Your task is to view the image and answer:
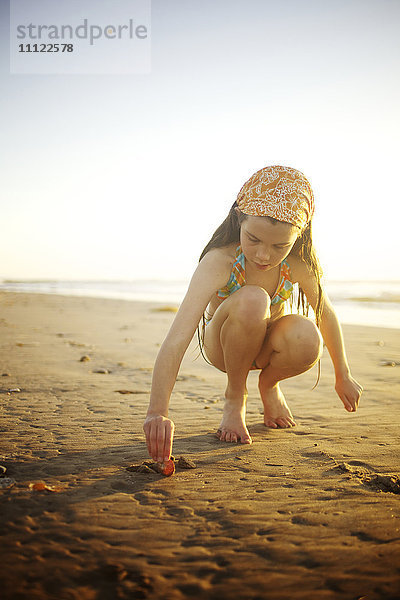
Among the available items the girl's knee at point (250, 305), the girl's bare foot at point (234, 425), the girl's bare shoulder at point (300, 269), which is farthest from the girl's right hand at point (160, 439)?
the girl's bare shoulder at point (300, 269)

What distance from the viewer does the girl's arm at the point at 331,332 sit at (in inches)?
105

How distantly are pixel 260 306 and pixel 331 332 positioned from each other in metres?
0.56

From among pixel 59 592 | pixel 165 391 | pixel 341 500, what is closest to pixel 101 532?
pixel 59 592

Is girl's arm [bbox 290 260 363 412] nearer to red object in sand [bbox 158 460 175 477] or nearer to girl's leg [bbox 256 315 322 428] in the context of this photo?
girl's leg [bbox 256 315 322 428]

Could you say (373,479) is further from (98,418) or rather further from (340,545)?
(98,418)

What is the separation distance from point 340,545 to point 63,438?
1526 mm

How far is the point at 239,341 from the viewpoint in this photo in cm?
264

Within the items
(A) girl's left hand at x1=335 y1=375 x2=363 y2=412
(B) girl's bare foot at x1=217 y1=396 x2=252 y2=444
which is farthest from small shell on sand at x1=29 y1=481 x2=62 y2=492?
(A) girl's left hand at x1=335 y1=375 x2=363 y2=412

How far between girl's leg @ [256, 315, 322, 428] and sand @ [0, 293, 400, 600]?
→ 0.13 m

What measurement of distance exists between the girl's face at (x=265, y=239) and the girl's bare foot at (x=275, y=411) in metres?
0.89

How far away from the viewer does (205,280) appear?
2.51m

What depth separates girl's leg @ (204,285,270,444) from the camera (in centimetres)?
259

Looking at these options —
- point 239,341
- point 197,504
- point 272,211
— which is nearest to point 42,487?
point 197,504

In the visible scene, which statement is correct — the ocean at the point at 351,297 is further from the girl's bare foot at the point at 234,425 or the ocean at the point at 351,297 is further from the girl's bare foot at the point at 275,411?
the girl's bare foot at the point at 234,425
